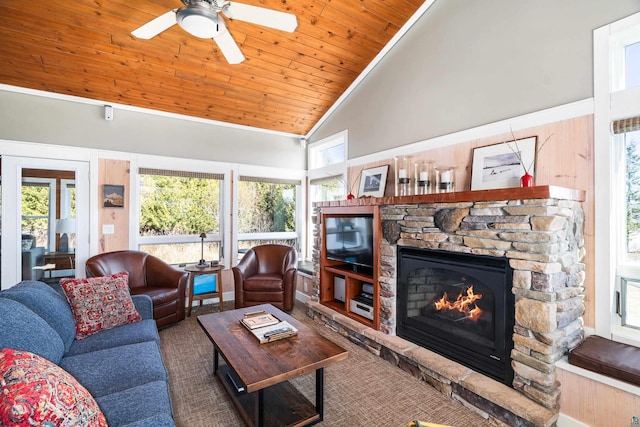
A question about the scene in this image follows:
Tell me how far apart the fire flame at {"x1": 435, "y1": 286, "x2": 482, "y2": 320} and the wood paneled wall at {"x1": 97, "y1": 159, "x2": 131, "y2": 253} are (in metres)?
4.06

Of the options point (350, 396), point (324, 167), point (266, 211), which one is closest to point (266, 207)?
point (266, 211)

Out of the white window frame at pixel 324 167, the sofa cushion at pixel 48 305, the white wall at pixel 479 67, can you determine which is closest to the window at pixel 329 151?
the white window frame at pixel 324 167

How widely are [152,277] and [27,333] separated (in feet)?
7.78

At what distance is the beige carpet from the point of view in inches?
82.6

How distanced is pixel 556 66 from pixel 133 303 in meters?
3.99

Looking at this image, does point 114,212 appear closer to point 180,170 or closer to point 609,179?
point 180,170

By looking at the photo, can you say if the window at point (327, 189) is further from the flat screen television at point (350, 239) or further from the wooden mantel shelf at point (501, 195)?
the wooden mantel shelf at point (501, 195)

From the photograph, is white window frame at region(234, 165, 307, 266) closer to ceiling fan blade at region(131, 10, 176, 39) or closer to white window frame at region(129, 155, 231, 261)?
white window frame at region(129, 155, 231, 261)

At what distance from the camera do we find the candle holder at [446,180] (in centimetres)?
291

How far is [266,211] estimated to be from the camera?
5340mm

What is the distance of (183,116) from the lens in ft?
14.8

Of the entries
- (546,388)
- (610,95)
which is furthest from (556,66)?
(546,388)

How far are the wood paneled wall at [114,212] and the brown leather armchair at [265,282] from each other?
161 cm

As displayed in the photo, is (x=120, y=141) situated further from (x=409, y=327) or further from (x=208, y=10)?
(x=409, y=327)
